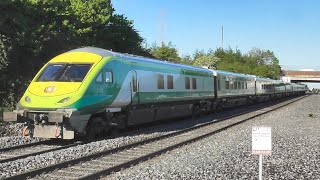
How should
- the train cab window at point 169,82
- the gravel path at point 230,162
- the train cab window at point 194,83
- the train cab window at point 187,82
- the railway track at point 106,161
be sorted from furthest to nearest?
the train cab window at point 194,83 → the train cab window at point 187,82 → the train cab window at point 169,82 → the gravel path at point 230,162 → the railway track at point 106,161

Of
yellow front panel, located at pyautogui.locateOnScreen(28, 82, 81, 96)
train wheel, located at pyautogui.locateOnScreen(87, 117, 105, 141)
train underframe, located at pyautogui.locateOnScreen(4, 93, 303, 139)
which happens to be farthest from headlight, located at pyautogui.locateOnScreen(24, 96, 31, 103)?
train wheel, located at pyautogui.locateOnScreen(87, 117, 105, 141)

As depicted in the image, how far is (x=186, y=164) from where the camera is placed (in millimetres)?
11531

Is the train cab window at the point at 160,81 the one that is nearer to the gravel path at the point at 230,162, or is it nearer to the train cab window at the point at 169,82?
the train cab window at the point at 169,82

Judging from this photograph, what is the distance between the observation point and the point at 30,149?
13.9 meters

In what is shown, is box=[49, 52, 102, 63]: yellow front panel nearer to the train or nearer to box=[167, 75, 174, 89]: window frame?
the train

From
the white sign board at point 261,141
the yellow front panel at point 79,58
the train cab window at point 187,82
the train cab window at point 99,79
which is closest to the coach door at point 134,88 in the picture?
the yellow front panel at point 79,58

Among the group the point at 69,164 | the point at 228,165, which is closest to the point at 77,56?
the point at 69,164

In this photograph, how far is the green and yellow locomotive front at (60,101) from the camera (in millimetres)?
14586

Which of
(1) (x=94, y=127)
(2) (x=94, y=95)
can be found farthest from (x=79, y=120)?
(1) (x=94, y=127)

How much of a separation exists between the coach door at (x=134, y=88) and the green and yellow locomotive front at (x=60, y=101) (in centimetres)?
230

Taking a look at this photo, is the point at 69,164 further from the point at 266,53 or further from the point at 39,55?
the point at 266,53

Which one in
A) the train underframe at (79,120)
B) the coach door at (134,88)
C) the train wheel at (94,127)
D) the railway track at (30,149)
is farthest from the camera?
the coach door at (134,88)

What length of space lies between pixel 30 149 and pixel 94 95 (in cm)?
277

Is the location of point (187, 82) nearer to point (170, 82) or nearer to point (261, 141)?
point (170, 82)
